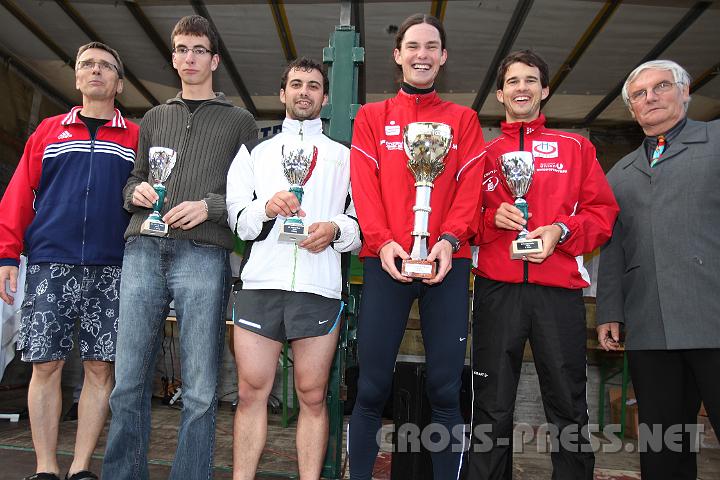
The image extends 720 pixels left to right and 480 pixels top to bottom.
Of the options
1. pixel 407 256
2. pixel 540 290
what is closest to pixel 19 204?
pixel 407 256

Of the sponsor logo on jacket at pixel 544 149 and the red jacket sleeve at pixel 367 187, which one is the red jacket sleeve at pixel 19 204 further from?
the sponsor logo on jacket at pixel 544 149

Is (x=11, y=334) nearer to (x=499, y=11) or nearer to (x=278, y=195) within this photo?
(x=278, y=195)

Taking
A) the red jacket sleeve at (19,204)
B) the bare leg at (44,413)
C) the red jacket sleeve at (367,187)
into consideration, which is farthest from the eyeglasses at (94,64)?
the bare leg at (44,413)

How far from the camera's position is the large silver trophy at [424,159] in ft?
7.20

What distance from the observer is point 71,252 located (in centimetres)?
270

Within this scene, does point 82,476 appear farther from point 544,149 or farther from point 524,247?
point 544,149

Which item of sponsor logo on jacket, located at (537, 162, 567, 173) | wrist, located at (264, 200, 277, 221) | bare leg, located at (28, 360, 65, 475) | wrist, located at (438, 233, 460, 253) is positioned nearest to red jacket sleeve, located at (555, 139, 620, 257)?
sponsor logo on jacket, located at (537, 162, 567, 173)

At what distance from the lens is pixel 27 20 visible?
586 cm

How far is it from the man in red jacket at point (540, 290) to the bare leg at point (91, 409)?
5.92 ft

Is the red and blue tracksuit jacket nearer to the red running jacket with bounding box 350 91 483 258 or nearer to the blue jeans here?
the blue jeans

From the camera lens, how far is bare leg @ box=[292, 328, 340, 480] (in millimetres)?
2383

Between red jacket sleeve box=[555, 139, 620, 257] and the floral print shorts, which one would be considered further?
the floral print shorts

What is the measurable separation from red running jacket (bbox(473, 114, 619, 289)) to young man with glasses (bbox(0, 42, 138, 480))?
1.84 m

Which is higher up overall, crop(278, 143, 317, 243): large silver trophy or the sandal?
crop(278, 143, 317, 243): large silver trophy
